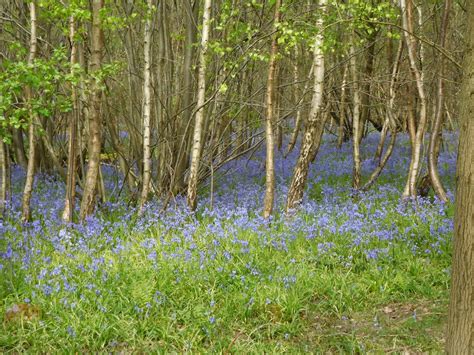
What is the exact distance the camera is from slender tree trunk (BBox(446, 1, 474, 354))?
10.7 feet

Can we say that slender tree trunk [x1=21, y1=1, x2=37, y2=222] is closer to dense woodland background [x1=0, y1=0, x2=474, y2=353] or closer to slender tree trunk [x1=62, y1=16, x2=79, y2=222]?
dense woodland background [x1=0, y1=0, x2=474, y2=353]

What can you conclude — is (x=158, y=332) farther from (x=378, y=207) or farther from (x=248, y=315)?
(x=378, y=207)

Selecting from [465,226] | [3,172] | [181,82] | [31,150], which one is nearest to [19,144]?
[3,172]

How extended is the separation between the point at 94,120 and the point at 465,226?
6.81 metres

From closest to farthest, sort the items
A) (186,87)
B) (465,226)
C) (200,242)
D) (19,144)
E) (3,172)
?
(465,226) → (200,242) → (3,172) → (186,87) → (19,144)

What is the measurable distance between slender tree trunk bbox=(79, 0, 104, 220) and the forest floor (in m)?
0.41

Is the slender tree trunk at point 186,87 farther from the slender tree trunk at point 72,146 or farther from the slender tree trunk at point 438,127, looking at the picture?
the slender tree trunk at point 438,127

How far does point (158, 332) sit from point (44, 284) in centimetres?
160

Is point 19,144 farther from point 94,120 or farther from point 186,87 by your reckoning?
point 94,120

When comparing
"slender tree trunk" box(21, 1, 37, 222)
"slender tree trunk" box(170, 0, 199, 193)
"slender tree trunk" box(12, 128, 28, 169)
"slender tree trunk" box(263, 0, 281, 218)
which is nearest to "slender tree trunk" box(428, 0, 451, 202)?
"slender tree trunk" box(263, 0, 281, 218)

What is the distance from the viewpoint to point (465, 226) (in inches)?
132

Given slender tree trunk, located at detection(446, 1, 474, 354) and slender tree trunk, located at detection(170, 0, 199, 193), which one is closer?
slender tree trunk, located at detection(446, 1, 474, 354)

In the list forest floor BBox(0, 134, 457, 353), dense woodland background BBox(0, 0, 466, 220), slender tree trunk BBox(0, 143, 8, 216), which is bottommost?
forest floor BBox(0, 134, 457, 353)

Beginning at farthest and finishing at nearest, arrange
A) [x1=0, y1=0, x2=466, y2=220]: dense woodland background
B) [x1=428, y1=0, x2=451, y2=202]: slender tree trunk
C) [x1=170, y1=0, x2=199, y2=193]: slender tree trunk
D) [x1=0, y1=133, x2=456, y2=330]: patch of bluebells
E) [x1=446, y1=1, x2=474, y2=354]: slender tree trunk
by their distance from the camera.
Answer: [x1=170, y1=0, x2=199, y2=193]: slender tree trunk
[x1=428, y1=0, x2=451, y2=202]: slender tree trunk
[x1=0, y1=0, x2=466, y2=220]: dense woodland background
[x1=0, y1=133, x2=456, y2=330]: patch of bluebells
[x1=446, y1=1, x2=474, y2=354]: slender tree trunk
